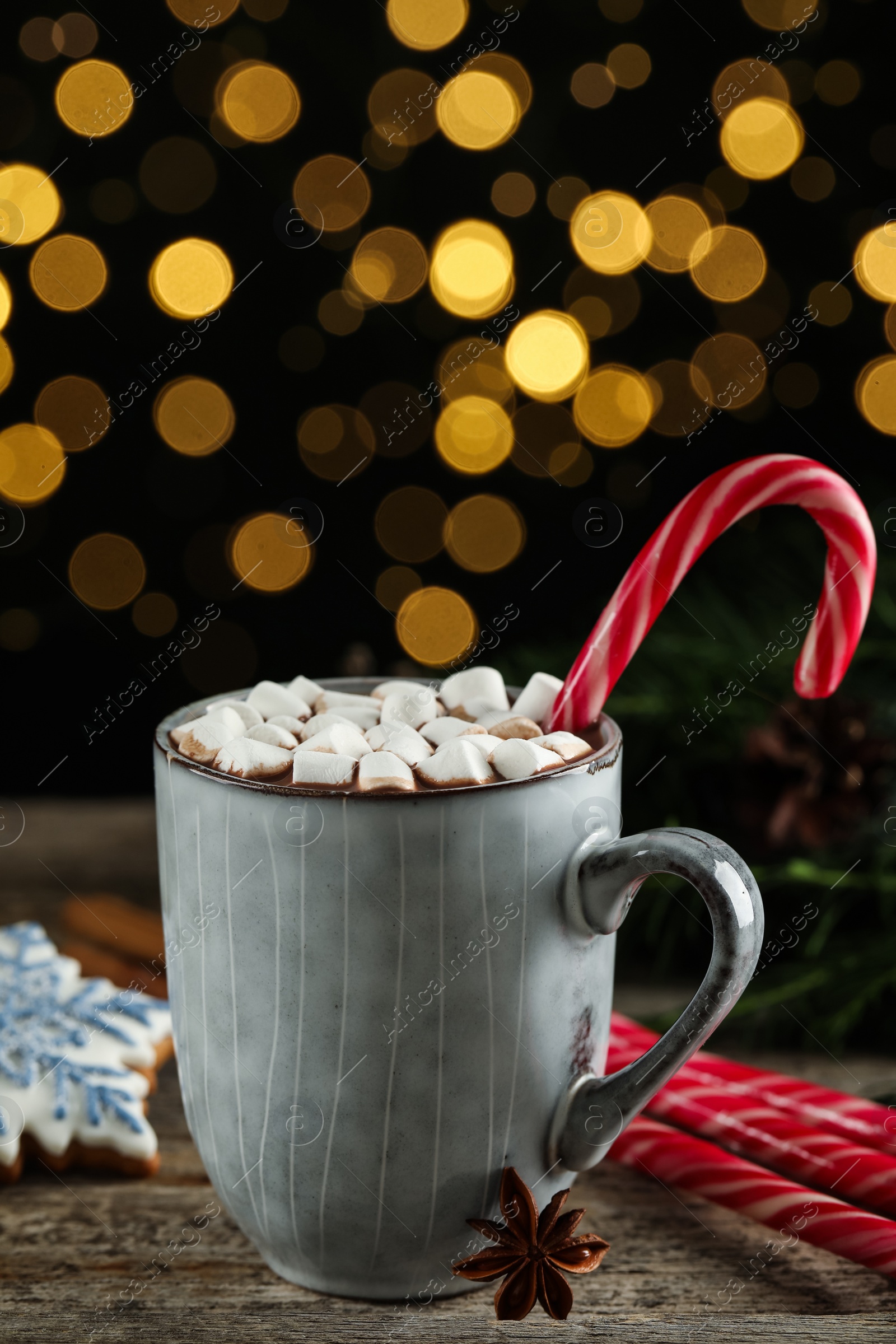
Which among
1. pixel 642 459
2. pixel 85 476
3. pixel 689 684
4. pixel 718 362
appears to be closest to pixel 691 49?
pixel 718 362

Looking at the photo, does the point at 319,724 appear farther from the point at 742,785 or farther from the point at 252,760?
the point at 742,785

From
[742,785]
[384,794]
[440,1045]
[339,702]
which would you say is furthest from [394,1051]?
[742,785]

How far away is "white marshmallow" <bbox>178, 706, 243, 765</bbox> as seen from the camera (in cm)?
66

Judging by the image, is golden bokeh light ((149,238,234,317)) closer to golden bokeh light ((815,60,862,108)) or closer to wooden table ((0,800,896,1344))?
golden bokeh light ((815,60,862,108))

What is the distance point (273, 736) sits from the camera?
2.24 feet

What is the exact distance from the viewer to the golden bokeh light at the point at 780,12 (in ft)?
4.88

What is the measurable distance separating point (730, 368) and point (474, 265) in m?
0.37

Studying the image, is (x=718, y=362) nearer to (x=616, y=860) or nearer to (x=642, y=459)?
(x=642, y=459)

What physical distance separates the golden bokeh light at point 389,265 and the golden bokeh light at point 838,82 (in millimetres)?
541

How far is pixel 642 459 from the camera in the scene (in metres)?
1.72

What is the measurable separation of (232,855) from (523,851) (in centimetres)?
15

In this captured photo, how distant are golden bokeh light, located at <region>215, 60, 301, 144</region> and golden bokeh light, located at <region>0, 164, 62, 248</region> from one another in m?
0.24

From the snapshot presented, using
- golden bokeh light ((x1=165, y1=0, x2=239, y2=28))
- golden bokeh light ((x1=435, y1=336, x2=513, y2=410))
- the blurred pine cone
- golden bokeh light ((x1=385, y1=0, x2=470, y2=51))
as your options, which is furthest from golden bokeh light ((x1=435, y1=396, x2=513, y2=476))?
the blurred pine cone

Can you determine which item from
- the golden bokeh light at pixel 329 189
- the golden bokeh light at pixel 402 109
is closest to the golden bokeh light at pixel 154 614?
the golden bokeh light at pixel 329 189
